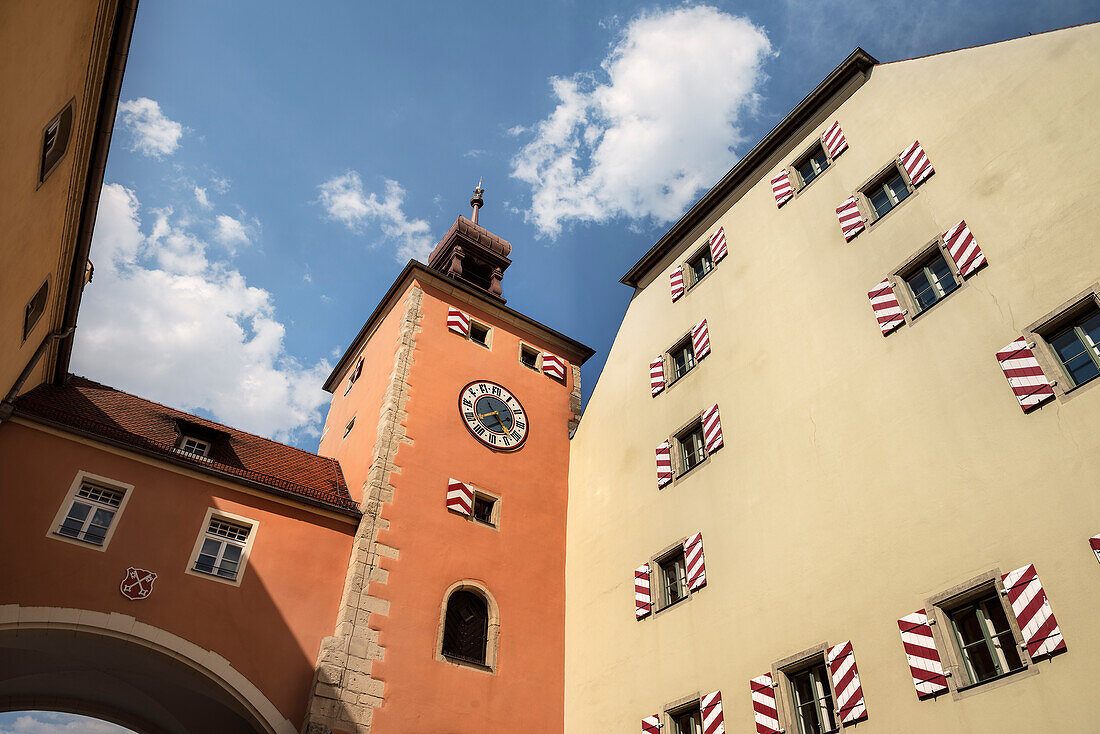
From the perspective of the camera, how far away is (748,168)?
17.5 m

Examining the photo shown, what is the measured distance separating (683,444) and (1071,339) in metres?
7.13

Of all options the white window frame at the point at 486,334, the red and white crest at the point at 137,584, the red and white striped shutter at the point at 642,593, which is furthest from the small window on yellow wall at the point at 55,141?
the red and white striped shutter at the point at 642,593

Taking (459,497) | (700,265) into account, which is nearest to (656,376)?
(700,265)

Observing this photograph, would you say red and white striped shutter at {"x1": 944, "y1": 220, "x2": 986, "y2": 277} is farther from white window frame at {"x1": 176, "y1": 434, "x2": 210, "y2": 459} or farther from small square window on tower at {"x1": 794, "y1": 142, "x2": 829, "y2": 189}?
white window frame at {"x1": 176, "y1": 434, "x2": 210, "y2": 459}

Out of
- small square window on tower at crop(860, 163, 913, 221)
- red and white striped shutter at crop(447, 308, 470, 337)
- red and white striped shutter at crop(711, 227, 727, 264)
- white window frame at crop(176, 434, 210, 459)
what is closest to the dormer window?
white window frame at crop(176, 434, 210, 459)

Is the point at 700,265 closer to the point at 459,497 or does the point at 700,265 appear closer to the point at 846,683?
the point at 459,497

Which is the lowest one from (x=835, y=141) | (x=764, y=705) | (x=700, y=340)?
(x=764, y=705)

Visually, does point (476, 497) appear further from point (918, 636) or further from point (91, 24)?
point (91, 24)

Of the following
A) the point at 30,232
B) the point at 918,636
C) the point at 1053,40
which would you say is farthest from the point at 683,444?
the point at 30,232

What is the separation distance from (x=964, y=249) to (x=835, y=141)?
4786 millimetres

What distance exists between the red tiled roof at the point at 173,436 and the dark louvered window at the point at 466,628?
275 centimetres

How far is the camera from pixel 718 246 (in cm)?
1733

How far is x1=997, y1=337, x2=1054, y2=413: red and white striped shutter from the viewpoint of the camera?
9.72m

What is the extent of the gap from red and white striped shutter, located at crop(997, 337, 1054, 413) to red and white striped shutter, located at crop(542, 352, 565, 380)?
12.2 meters
